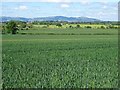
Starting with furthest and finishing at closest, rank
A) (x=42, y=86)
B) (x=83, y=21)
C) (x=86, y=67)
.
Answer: (x=83, y=21), (x=86, y=67), (x=42, y=86)

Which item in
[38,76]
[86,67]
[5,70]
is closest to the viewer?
[38,76]

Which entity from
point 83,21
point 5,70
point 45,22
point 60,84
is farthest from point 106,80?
point 83,21

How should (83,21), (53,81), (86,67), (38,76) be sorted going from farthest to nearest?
(83,21)
(86,67)
(38,76)
(53,81)

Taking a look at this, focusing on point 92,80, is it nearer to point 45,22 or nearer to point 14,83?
point 14,83

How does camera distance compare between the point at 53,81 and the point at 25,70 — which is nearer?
the point at 53,81

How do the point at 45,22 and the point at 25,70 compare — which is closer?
the point at 25,70

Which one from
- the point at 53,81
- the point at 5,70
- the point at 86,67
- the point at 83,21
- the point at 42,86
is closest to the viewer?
the point at 42,86

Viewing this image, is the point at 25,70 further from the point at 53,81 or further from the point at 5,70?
the point at 53,81

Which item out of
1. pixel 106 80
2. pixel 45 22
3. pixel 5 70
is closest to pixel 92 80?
pixel 106 80

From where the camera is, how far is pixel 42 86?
1310 centimetres

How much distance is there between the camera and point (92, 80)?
14.4 m

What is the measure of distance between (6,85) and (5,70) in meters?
3.76

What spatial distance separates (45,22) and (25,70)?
101 m

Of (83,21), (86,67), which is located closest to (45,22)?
(83,21)
